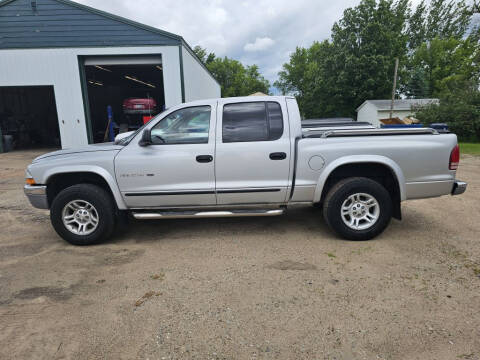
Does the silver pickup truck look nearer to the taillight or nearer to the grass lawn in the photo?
the taillight

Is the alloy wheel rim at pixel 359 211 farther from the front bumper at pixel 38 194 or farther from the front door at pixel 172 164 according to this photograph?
the front bumper at pixel 38 194

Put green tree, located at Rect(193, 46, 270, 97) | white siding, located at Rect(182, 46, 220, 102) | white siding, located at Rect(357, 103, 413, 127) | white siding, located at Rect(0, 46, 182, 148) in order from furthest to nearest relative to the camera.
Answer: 1. green tree, located at Rect(193, 46, 270, 97)
2. white siding, located at Rect(357, 103, 413, 127)
3. white siding, located at Rect(182, 46, 220, 102)
4. white siding, located at Rect(0, 46, 182, 148)

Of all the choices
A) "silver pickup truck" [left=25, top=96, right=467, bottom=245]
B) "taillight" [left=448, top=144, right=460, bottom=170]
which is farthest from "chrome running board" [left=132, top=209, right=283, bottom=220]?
"taillight" [left=448, top=144, right=460, bottom=170]

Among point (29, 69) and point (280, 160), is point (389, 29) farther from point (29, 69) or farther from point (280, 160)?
point (280, 160)

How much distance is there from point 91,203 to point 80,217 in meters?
0.28

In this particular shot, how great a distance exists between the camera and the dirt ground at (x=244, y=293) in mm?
2156

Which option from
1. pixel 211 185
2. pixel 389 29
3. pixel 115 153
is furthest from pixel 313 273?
pixel 389 29

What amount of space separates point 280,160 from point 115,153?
209 cm

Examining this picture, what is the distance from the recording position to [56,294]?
288cm

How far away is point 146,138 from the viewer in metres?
3.77

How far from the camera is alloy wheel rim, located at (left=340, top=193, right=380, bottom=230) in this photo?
3.84 metres

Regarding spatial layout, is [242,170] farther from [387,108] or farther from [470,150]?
[387,108]

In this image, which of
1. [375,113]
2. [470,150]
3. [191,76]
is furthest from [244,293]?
[375,113]

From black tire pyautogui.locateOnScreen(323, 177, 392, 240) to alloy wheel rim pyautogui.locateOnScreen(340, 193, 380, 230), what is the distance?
0.11ft
